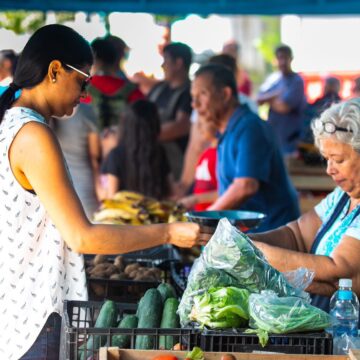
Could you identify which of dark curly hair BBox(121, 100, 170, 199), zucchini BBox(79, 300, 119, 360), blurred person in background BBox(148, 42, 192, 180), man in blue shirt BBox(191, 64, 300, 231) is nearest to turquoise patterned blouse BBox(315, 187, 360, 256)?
zucchini BBox(79, 300, 119, 360)

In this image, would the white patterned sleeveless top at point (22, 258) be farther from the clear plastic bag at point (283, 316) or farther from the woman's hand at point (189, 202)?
the woman's hand at point (189, 202)

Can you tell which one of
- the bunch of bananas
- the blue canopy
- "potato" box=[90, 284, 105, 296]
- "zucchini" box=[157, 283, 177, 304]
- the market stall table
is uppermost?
the blue canopy

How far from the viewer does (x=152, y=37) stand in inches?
436

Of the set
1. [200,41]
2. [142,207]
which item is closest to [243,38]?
[200,41]

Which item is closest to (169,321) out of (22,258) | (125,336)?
(125,336)

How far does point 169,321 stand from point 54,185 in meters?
0.69

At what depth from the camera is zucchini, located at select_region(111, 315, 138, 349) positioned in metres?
2.94

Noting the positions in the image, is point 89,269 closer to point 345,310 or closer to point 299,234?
point 299,234

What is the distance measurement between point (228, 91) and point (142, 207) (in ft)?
3.72

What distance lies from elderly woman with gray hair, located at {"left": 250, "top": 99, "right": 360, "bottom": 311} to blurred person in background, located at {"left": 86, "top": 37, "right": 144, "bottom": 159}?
4.06 metres

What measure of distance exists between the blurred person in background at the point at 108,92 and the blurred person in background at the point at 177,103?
556mm

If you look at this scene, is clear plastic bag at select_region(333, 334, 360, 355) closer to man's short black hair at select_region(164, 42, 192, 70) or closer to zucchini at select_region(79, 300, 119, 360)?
zucchini at select_region(79, 300, 119, 360)

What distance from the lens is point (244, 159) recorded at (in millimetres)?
5363

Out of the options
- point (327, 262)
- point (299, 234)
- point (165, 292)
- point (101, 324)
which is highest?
point (299, 234)
